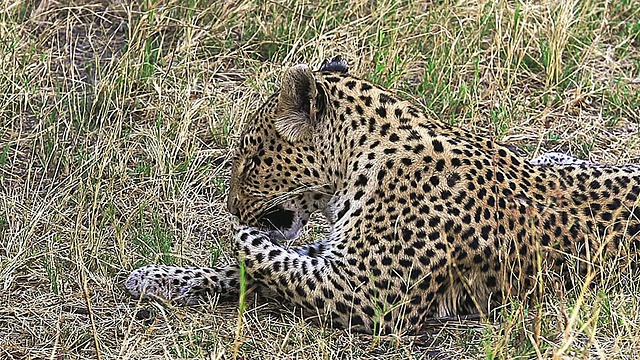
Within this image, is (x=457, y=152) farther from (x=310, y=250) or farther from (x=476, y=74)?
(x=476, y=74)

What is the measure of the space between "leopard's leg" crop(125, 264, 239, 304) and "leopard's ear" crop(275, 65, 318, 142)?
82cm

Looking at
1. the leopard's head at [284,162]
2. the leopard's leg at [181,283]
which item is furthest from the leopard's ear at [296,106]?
the leopard's leg at [181,283]

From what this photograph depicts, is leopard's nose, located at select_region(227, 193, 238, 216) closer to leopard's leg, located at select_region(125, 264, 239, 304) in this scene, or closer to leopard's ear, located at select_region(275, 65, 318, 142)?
leopard's leg, located at select_region(125, 264, 239, 304)

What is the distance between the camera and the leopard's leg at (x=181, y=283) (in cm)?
577

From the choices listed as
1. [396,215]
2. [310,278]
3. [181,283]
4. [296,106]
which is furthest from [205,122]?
[396,215]

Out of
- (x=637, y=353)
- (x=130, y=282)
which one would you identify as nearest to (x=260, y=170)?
(x=130, y=282)

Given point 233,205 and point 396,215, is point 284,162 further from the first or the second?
point 396,215

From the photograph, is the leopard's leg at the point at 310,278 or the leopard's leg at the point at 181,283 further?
the leopard's leg at the point at 181,283

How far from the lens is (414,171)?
543 cm

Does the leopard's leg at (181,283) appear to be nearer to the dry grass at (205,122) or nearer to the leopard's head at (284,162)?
the dry grass at (205,122)

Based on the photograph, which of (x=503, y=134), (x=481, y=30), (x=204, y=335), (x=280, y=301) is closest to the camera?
(x=204, y=335)

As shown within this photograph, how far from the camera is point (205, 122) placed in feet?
24.9

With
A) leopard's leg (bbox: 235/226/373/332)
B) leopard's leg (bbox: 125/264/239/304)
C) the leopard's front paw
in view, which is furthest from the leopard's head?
the leopard's front paw

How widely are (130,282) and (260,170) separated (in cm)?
91
